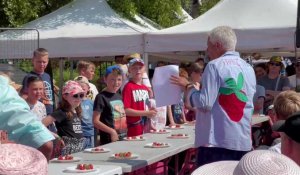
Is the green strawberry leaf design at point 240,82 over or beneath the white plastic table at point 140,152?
over

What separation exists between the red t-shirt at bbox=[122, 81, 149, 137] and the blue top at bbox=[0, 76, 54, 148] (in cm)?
406

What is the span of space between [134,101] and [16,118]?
169 inches

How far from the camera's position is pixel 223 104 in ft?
15.8

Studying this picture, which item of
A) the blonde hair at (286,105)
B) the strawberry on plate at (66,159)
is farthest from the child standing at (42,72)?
the blonde hair at (286,105)

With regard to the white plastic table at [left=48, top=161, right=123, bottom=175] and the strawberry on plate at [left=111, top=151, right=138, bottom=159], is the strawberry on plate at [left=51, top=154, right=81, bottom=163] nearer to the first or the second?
the white plastic table at [left=48, top=161, right=123, bottom=175]

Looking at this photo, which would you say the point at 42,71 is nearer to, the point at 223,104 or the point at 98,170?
the point at 223,104

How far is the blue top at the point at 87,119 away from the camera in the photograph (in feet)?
21.9

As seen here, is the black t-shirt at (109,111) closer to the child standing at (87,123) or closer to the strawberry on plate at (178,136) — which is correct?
the child standing at (87,123)

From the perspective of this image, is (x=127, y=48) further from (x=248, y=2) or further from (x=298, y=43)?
(x=298, y=43)

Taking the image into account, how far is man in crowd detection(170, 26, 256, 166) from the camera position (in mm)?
4754

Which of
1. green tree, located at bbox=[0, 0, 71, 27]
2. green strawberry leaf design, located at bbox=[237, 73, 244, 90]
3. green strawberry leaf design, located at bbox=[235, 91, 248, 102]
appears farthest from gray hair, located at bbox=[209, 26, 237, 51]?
green tree, located at bbox=[0, 0, 71, 27]

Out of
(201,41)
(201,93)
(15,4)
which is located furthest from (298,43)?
(15,4)

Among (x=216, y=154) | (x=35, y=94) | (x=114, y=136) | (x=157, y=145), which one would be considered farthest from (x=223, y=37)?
(x=35, y=94)

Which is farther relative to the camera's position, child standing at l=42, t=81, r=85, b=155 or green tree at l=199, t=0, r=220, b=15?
green tree at l=199, t=0, r=220, b=15
